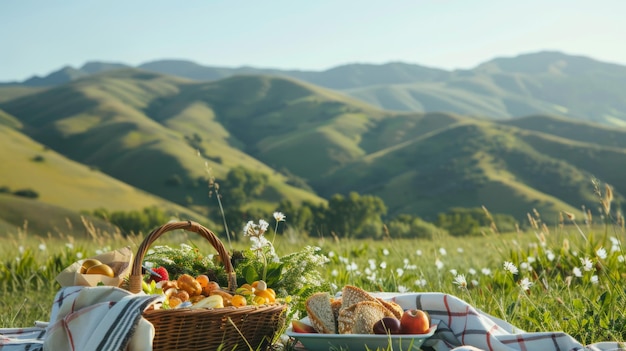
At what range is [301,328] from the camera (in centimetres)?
414

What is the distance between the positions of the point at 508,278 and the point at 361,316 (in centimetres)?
339

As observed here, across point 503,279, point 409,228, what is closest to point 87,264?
point 503,279

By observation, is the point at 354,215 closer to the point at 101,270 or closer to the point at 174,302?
the point at 101,270

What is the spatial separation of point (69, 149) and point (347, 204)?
8627 centimetres

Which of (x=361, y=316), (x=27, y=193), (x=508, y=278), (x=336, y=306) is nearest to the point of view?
(x=361, y=316)

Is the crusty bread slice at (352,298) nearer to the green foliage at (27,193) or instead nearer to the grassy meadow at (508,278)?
the grassy meadow at (508,278)

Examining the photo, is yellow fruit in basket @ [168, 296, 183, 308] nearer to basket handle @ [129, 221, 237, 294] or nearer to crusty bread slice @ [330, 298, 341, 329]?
basket handle @ [129, 221, 237, 294]

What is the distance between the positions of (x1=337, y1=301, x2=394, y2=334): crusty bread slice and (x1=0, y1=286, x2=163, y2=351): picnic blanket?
1.04 meters

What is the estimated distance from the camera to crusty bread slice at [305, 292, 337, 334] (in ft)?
13.4

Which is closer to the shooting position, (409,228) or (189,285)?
(189,285)

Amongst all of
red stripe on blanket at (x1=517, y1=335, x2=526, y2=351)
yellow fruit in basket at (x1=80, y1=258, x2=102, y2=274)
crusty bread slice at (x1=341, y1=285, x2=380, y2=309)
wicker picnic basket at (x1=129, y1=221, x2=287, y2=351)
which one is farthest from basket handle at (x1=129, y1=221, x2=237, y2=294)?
red stripe on blanket at (x1=517, y1=335, x2=526, y2=351)

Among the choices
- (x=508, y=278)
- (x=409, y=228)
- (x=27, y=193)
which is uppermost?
(x=508, y=278)

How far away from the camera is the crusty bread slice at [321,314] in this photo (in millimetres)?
4086

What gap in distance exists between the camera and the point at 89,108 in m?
173
